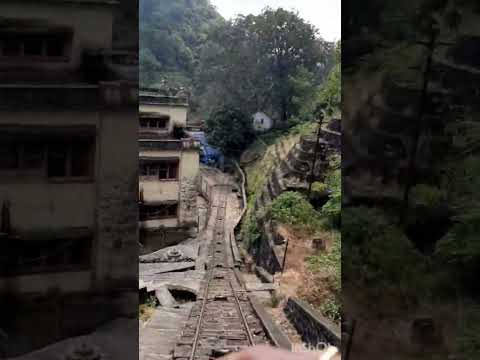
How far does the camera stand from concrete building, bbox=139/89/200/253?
13.0 metres

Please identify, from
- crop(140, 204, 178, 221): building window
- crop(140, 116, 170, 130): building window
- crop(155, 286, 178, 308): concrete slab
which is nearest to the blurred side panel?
crop(155, 286, 178, 308): concrete slab

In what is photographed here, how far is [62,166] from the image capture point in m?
2.62

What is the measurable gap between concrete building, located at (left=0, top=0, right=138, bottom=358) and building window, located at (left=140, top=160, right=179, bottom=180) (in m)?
10.5

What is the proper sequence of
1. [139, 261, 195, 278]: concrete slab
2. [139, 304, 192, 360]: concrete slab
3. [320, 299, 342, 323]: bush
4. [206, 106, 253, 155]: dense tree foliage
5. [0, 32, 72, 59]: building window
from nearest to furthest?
[0, 32, 72, 59]: building window → [139, 304, 192, 360]: concrete slab → [320, 299, 342, 323]: bush → [139, 261, 195, 278]: concrete slab → [206, 106, 253, 155]: dense tree foliage

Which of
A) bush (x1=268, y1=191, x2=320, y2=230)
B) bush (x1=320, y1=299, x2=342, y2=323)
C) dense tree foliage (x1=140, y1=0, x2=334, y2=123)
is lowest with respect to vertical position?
bush (x1=320, y1=299, x2=342, y2=323)

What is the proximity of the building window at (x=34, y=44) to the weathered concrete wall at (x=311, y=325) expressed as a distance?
3.88 metres

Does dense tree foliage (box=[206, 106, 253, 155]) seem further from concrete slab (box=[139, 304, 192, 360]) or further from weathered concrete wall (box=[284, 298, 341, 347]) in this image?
weathered concrete wall (box=[284, 298, 341, 347])

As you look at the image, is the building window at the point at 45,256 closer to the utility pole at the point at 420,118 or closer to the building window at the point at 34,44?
the building window at the point at 34,44

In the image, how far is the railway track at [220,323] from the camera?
18.5 feet

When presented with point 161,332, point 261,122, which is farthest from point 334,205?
point 261,122

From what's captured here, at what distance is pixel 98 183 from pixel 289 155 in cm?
1292

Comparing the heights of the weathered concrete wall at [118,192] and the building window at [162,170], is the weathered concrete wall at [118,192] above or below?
below

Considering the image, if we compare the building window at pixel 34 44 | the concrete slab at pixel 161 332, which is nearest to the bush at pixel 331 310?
the concrete slab at pixel 161 332

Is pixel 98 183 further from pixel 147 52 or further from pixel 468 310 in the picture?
pixel 147 52
